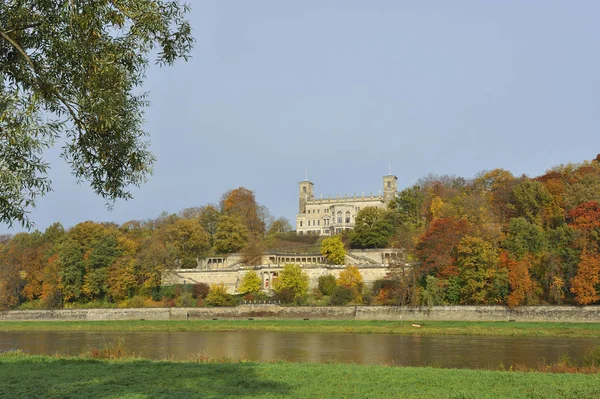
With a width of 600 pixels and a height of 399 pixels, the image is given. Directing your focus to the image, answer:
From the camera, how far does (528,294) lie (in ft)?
118

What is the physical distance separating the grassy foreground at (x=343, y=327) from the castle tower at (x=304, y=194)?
56399 mm

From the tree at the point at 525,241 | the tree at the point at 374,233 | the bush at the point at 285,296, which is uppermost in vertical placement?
the tree at the point at 374,233

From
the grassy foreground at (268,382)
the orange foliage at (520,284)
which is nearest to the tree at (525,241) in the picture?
the orange foliage at (520,284)

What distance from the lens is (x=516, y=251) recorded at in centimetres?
3850

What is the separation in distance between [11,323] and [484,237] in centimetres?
3582

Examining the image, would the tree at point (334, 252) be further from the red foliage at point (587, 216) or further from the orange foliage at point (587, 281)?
the orange foliage at point (587, 281)

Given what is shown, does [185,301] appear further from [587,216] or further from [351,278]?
[587,216]

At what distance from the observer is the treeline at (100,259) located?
162 ft

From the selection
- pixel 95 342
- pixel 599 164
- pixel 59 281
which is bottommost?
pixel 95 342

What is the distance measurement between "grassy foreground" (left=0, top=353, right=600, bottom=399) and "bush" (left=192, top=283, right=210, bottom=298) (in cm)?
3589

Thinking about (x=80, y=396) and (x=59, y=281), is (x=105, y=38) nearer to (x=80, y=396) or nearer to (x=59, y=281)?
(x=80, y=396)

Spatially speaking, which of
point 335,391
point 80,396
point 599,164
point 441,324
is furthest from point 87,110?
point 599,164

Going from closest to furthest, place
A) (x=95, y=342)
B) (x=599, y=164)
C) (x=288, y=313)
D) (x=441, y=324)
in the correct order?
(x=95, y=342), (x=441, y=324), (x=288, y=313), (x=599, y=164)

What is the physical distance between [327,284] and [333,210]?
4042 cm
